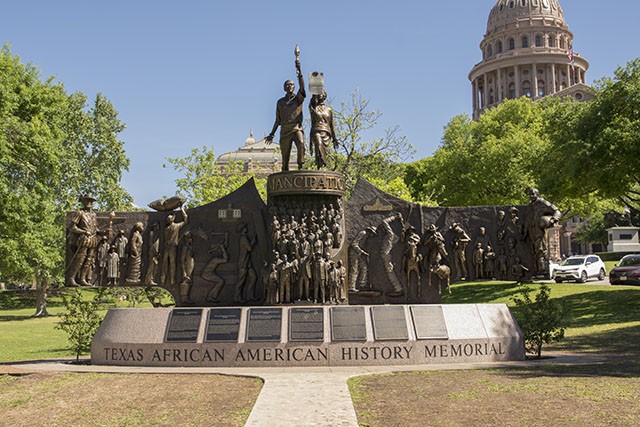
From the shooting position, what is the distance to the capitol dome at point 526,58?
3910 inches

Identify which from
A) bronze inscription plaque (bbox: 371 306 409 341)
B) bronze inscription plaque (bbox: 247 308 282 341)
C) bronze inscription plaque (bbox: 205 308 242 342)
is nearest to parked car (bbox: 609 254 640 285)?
bronze inscription plaque (bbox: 371 306 409 341)

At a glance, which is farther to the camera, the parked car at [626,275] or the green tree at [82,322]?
the parked car at [626,275]

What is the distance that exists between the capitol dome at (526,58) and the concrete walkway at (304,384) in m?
90.3

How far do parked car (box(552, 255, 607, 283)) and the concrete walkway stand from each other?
21.2 m

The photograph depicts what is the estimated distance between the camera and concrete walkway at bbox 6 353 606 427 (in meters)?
8.62

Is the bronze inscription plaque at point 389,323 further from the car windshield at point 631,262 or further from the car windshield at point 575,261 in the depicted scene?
the car windshield at point 575,261

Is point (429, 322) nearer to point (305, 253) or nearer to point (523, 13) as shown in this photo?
point (305, 253)

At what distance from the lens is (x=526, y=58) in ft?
326

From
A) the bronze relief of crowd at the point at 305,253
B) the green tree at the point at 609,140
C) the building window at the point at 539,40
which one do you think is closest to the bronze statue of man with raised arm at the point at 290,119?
the bronze relief of crowd at the point at 305,253

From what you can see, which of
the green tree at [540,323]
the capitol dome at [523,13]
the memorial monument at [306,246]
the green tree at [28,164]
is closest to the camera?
the green tree at [540,323]

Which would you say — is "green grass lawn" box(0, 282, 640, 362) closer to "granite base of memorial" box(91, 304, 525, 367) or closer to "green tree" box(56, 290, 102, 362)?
"green tree" box(56, 290, 102, 362)

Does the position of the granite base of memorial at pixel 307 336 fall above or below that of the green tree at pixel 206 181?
Result: below

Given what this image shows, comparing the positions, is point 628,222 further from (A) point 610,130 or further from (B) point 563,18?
(B) point 563,18

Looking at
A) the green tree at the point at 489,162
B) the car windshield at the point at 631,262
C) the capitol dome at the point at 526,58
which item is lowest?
the car windshield at the point at 631,262
